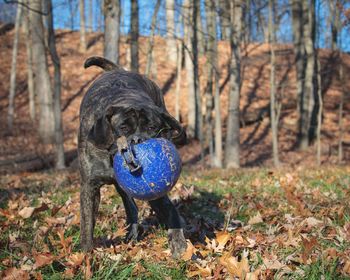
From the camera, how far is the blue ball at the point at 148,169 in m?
2.85

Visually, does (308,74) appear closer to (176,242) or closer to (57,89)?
(57,89)

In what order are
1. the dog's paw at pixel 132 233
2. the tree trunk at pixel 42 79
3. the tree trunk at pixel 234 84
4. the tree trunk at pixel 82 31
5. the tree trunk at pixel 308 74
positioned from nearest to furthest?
the dog's paw at pixel 132 233 → the tree trunk at pixel 234 84 → the tree trunk at pixel 42 79 → the tree trunk at pixel 308 74 → the tree trunk at pixel 82 31

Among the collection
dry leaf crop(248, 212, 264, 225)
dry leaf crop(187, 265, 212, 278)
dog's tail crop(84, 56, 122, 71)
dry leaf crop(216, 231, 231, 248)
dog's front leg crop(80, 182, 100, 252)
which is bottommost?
dry leaf crop(248, 212, 264, 225)

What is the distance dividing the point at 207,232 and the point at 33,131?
18.8 metres

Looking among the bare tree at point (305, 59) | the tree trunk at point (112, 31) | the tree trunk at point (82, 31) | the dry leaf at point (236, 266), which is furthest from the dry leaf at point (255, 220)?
the tree trunk at point (82, 31)

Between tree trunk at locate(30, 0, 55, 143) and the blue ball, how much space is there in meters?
12.9

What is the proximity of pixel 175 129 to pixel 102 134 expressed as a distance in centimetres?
55

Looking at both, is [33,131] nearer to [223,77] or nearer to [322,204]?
[223,77]

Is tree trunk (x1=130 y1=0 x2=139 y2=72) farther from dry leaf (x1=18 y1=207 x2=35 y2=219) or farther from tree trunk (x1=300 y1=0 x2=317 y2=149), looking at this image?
dry leaf (x1=18 y1=207 x2=35 y2=219)

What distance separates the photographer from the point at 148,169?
286 centimetres

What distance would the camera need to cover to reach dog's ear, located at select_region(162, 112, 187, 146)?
3.12 metres

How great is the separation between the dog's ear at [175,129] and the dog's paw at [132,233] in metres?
1.26

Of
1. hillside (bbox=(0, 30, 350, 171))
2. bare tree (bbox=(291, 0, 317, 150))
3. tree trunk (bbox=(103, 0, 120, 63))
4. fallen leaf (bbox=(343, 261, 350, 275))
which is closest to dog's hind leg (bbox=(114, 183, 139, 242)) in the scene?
fallen leaf (bbox=(343, 261, 350, 275))

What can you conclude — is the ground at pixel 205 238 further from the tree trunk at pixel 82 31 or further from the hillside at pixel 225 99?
the tree trunk at pixel 82 31
